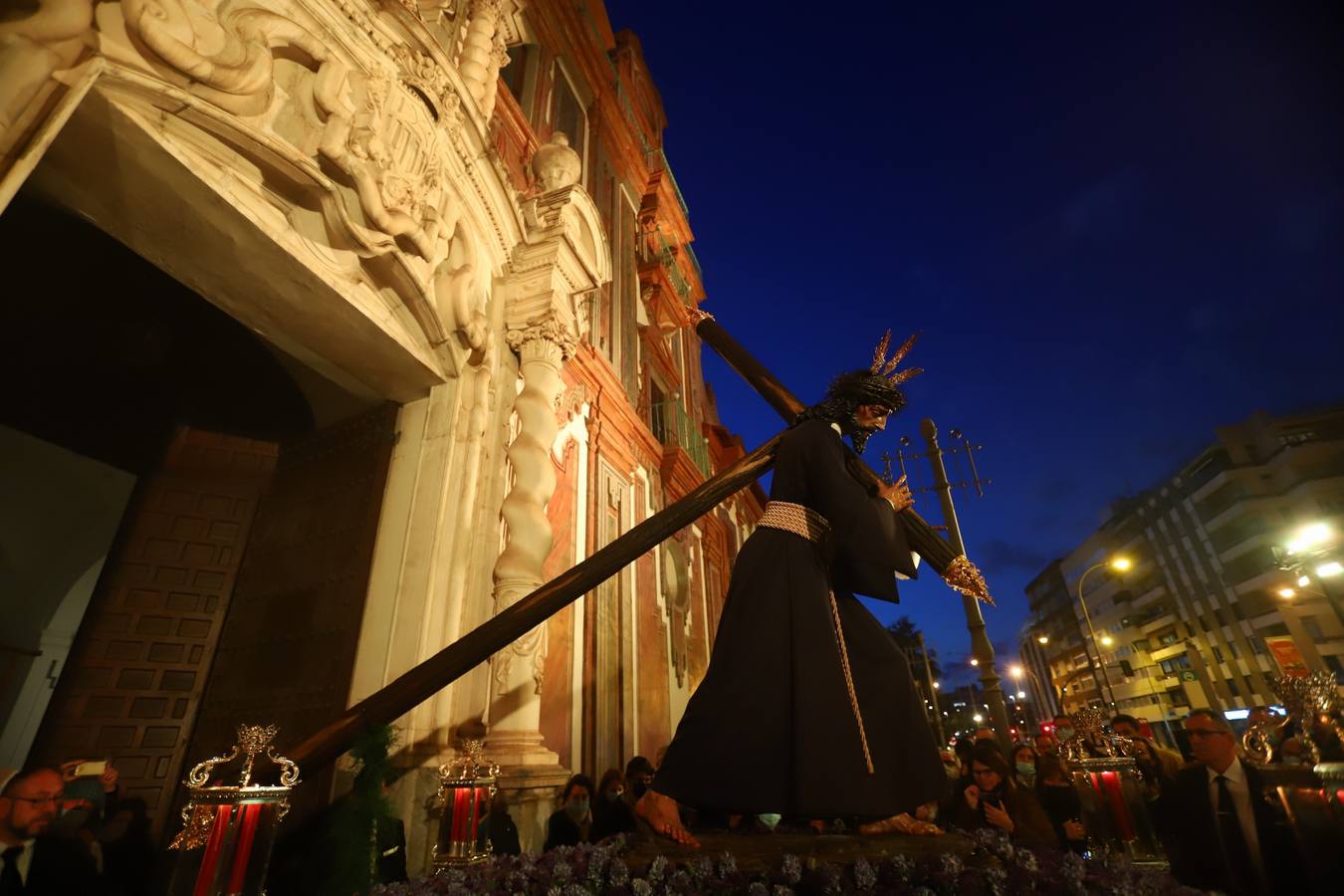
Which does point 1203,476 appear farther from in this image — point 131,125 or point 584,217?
point 131,125

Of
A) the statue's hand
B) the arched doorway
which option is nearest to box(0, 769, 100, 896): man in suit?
the arched doorway

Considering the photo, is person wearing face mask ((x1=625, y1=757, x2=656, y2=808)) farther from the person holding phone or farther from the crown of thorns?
the crown of thorns

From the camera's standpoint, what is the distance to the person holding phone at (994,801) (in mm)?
3682

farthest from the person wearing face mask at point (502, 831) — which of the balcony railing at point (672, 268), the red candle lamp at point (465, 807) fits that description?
the balcony railing at point (672, 268)

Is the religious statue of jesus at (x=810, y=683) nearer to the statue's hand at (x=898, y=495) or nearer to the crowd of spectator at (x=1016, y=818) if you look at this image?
the statue's hand at (x=898, y=495)

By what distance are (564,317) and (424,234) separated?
1.46 m

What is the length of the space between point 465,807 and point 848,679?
212 cm

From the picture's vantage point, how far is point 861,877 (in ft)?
5.07

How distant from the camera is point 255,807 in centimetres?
187

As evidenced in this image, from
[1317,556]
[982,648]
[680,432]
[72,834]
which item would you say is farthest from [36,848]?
[1317,556]

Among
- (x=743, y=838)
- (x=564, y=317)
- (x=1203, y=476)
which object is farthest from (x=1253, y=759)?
(x=1203, y=476)

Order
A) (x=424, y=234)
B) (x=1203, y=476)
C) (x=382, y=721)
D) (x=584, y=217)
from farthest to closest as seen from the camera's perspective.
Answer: (x=1203, y=476) → (x=584, y=217) → (x=424, y=234) → (x=382, y=721)

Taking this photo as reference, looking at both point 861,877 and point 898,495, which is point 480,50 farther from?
point 861,877

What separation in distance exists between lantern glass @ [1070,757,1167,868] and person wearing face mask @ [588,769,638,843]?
330 centimetres
